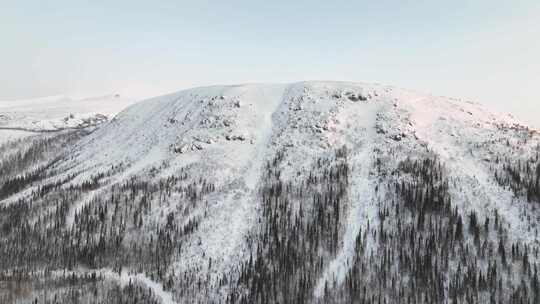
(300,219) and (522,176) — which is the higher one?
(522,176)

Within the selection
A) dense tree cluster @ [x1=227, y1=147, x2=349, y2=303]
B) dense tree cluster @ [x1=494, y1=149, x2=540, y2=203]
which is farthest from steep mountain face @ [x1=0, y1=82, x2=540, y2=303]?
dense tree cluster @ [x1=494, y1=149, x2=540, y2=203]

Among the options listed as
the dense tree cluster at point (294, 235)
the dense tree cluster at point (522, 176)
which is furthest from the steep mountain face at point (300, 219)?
the dense tree cluster at point (522, 176)

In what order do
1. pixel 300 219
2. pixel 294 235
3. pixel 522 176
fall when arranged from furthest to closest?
1. pixel 300 219
2. pixel 522 176
3. pixel 294 235

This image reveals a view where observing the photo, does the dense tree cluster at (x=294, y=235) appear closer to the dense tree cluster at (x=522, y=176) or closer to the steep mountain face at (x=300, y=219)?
the steep mountain face at (x=300, y=219)

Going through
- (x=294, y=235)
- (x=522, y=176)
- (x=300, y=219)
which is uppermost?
(x=522, y=176)

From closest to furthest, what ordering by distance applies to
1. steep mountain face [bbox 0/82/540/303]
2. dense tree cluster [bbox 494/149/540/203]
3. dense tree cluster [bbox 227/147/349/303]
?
steep mountain face [bbox 0/82/540/303] → dense tree cluster [bbox 227/147/349/303] → dense tree cluster [bbox 494/149/540/203]

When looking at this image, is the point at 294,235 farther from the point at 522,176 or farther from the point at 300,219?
the point at 522,176

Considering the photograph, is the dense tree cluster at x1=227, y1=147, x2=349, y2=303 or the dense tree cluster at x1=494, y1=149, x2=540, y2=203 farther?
the dense tree cluster at x1=494, y1=149, x2=540, y2=203

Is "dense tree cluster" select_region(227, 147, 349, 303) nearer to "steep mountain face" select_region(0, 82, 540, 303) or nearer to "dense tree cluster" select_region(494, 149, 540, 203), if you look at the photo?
Answer: "steep mountain face" select_region(0, 82, 540, 303)

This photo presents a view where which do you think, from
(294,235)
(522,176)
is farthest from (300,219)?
(522,176)
